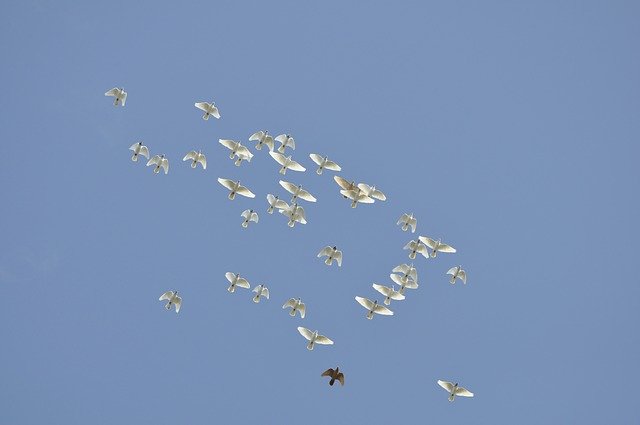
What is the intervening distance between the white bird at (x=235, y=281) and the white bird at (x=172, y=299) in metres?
3.98

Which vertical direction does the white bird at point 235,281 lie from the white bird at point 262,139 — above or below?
below

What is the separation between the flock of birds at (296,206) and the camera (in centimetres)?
10038

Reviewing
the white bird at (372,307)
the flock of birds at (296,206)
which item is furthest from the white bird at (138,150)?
the white bird at (372,307)

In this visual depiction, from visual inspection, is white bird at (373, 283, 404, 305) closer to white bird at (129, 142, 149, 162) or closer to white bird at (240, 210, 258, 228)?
white bird at (240, 210, 258, 228)

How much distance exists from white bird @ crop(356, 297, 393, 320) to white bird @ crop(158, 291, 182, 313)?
1379cm

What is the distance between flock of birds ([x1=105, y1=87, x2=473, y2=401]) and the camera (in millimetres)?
100375

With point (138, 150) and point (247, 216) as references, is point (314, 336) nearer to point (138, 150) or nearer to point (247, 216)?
point (247, 216)

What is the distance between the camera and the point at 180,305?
10181 centimetres

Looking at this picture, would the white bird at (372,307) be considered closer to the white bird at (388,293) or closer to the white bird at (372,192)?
the white bird at (388,293)

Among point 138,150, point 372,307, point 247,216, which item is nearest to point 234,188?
point 247,216

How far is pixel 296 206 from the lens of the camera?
332ft

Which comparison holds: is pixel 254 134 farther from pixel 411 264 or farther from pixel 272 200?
pixel 411 264

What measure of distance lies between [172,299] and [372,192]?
1729 cm

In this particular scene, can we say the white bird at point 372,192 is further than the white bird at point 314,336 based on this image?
Yes
